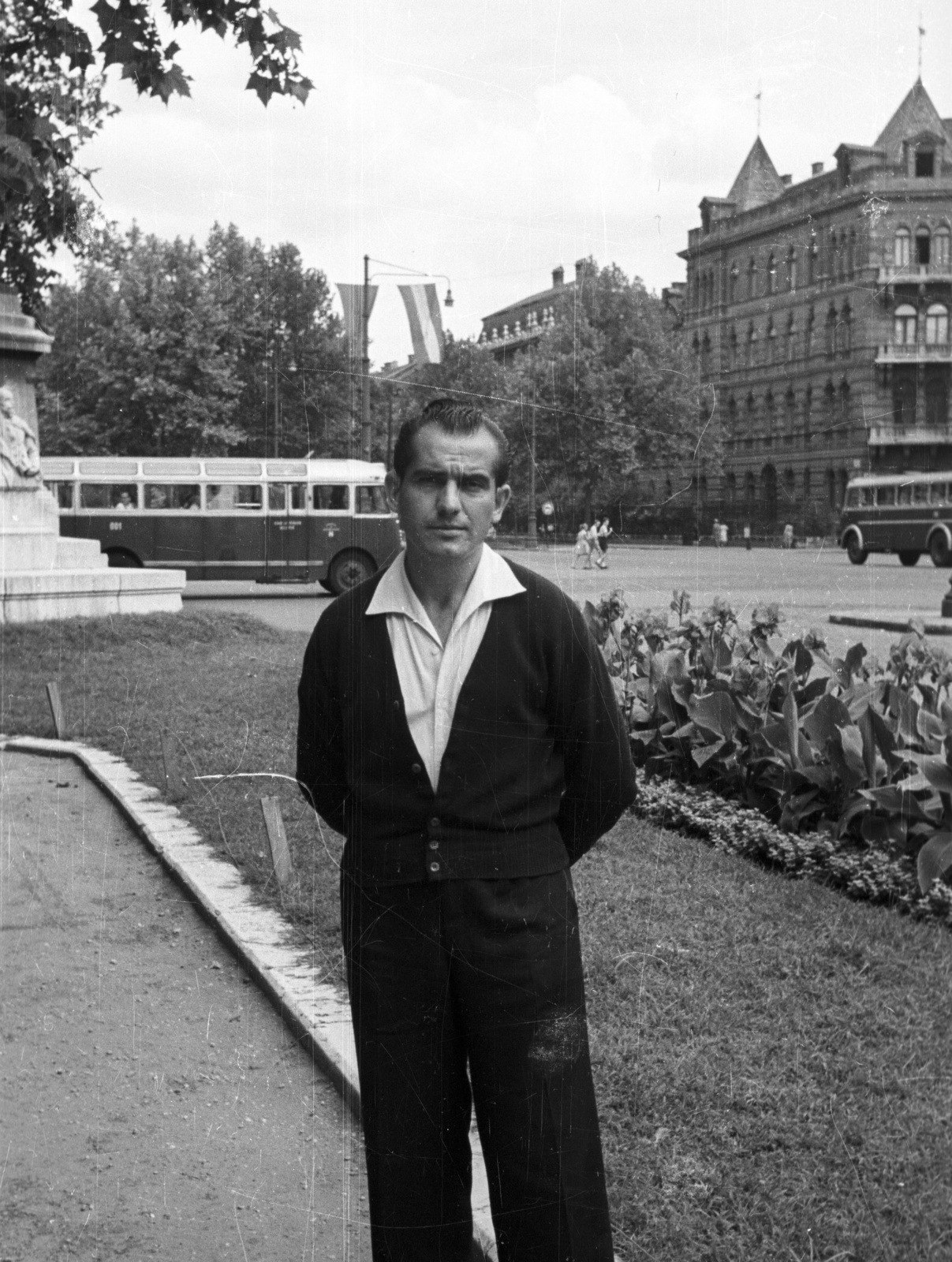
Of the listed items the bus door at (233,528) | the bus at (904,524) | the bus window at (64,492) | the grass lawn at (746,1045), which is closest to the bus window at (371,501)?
the bus door at (233,528)

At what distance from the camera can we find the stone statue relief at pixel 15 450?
1839 centimetres

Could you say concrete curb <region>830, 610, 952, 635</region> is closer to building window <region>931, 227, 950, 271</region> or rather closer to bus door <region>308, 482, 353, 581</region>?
bus door <region>308, 482, 353, 581</region>

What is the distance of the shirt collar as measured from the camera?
2.57 m

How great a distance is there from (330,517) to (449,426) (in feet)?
90.7

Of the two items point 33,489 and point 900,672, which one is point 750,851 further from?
point 33,489

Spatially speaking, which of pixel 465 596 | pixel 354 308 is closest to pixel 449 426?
pixel 465 596

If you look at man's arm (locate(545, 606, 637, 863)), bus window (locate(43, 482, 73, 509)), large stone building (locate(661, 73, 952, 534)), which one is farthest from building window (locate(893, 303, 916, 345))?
bus window (locate(43, 482, 73, 509))

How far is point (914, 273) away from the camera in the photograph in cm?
555

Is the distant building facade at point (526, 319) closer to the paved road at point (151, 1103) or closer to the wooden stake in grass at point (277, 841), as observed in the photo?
the wooden stake in grass at point (277, 841)

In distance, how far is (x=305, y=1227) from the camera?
11.8 ft

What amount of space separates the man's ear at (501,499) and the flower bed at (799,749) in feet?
11.3

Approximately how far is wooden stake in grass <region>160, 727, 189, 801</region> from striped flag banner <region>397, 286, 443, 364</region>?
522 centimetres

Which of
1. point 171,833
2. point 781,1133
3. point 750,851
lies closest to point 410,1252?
point 781,1133

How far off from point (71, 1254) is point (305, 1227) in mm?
532
